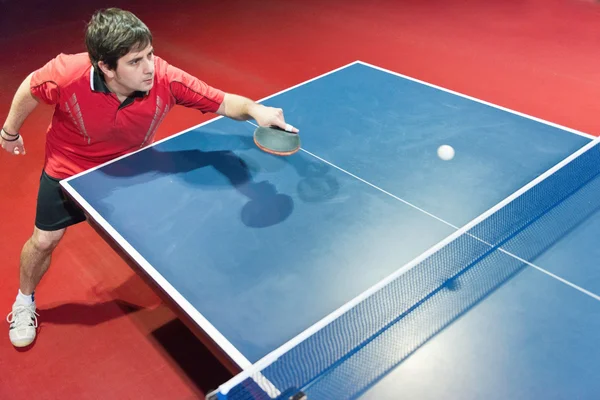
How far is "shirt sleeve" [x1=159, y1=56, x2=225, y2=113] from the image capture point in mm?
3285

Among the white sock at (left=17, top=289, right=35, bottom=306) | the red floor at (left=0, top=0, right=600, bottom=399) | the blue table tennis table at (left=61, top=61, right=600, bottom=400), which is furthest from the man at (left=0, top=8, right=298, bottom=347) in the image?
the red floor at (left=0, top=0, right=600, bottom=399)

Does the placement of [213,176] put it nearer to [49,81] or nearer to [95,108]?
[95,108]

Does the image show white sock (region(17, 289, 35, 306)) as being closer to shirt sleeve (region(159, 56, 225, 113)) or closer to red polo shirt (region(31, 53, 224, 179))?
red polo shirt (region(31, 53, 224, 179))

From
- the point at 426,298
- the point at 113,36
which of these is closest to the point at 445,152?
the point at 426,298

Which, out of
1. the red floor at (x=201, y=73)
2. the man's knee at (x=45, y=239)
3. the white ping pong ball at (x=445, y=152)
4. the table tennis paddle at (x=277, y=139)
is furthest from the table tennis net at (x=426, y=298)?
the man's knee at (x=45, y=239)

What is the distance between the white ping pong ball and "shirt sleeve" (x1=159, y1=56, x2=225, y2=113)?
4.19 feet

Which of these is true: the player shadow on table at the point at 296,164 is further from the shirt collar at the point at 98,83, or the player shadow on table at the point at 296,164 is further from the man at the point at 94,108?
the shirt collar at the point at 98,83

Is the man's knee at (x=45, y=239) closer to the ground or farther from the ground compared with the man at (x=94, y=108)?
closer to the ground

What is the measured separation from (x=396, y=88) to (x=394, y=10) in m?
5.05

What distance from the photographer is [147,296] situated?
384cm

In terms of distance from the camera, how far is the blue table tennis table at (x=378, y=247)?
2084 mm

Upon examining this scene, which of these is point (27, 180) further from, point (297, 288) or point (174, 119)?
point (297, 288)

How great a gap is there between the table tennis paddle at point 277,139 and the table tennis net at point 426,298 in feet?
3.08

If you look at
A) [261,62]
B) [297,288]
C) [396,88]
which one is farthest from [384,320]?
[261,62]
